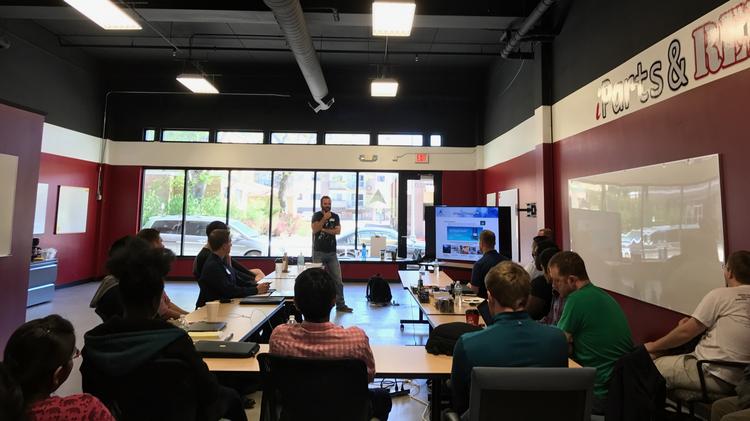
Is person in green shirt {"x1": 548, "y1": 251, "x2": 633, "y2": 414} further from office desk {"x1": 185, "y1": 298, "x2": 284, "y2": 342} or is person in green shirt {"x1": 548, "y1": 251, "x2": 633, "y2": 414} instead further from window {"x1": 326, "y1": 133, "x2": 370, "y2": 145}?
window {"x1": 326, "y1": 133, "x2": 370, "y2": 145}

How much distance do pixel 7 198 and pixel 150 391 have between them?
144 inches

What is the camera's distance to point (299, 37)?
471 cm

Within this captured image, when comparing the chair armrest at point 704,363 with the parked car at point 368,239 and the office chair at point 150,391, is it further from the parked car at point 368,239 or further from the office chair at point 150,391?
the parked car at point 368,239

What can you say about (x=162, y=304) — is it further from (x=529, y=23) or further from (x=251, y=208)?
(x=251, y=208)

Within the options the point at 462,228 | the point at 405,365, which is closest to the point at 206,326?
the point at 405,365

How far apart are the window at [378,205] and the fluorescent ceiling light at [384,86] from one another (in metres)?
2.29

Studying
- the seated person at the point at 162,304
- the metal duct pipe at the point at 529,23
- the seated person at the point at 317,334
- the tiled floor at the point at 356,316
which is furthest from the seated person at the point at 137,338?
the metal duct pipe at the point at 529,23

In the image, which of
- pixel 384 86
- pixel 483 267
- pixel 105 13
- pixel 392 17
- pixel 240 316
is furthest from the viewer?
pixel 384 86

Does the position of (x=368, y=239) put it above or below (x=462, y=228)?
below

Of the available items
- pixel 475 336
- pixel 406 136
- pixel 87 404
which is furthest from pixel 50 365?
pixel 406 136

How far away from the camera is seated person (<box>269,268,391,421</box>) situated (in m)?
1.49

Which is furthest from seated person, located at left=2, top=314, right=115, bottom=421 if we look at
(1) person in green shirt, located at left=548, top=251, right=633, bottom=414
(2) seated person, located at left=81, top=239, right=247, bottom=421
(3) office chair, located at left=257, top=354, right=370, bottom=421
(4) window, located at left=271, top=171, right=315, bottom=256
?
(4) window, located at left=271, top=171, right=315, bottom=256

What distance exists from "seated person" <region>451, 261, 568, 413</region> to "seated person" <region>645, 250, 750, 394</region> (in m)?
1.36

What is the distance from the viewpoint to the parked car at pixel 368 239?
8.10m
